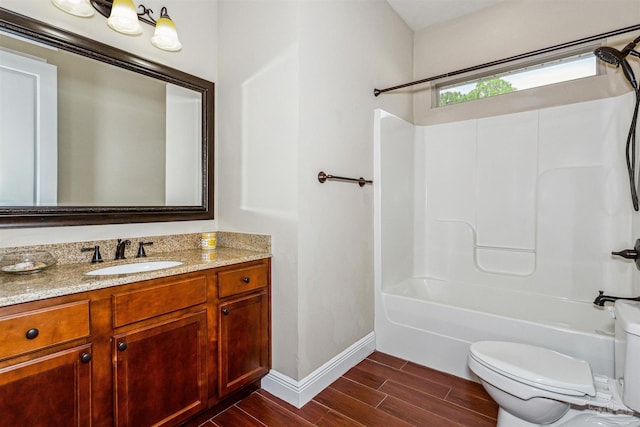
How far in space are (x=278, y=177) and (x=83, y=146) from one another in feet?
3.32

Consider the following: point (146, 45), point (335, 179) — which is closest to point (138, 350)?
point (335, 179)

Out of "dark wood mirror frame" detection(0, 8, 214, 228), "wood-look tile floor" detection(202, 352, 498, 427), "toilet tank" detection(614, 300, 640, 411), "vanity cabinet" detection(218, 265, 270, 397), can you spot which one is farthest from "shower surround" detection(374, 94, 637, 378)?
"dark wood mirror frame" detection(0, 8, 214, 228)

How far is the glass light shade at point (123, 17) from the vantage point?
1.51 metres

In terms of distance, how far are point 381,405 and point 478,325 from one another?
2.64 ft

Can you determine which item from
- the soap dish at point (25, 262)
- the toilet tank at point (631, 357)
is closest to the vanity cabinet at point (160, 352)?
the soap dish at point (25, 262)

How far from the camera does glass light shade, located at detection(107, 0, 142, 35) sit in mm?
1510

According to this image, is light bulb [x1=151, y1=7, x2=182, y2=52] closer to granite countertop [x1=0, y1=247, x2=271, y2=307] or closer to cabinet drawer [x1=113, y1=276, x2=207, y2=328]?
granite countertop [x1=0, y1=247, x2=271, y2=307]

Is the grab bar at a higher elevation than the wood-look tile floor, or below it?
higher

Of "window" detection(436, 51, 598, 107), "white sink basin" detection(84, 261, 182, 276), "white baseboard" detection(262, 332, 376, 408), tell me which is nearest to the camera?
"white sink basin" detection(84, 261, 182, 276)

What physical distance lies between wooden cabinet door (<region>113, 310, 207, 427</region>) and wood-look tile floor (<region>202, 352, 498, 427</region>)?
10.7 inches

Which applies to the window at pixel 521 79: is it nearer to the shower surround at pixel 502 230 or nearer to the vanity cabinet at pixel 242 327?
the shower surround at pixel 502 230

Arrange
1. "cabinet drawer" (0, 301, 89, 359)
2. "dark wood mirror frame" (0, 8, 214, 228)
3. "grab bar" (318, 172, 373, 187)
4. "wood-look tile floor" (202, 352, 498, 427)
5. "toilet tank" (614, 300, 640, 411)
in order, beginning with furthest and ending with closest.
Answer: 1. "grab bar" (318, 172, 373, 187)
2. "wood-look tile floor" (202, 352, 498, 427)
3. "dark wood mirror frame" (0, 8, 214, 228)
4. "toilet tank" (614, 300, 640, 411)
5. "cabinet drawer" (0, 301, 89, 359)

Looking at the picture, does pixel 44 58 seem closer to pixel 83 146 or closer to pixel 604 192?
pixel 83 146

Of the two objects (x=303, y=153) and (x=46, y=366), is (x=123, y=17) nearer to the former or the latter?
(x=303, y=153)
